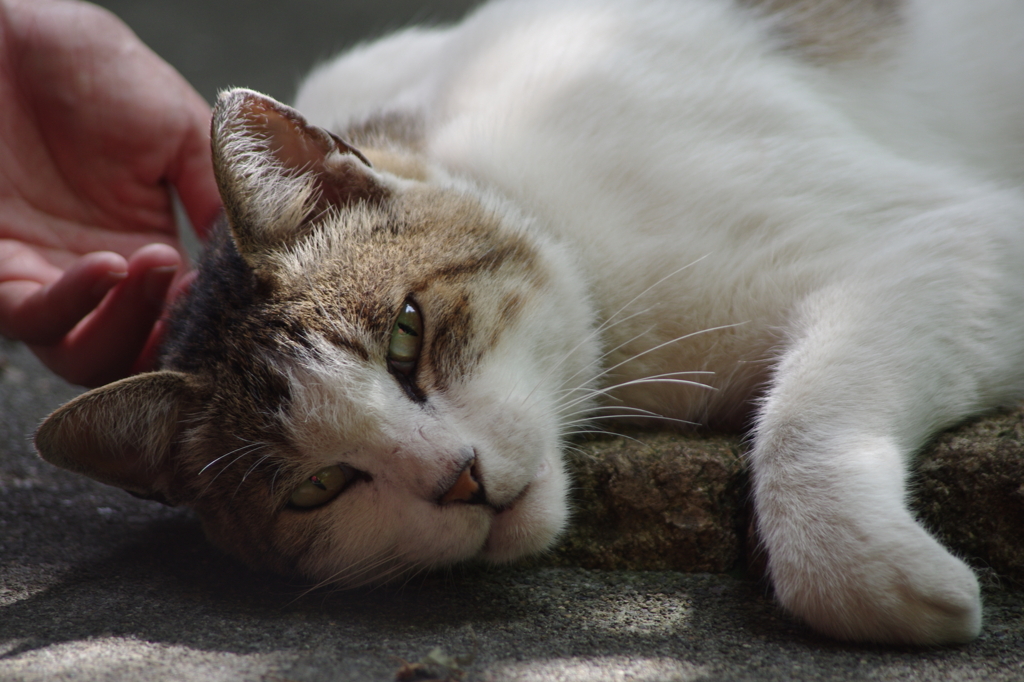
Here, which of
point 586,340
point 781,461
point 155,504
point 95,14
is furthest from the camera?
point 95,14

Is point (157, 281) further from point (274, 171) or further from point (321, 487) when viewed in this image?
point (321, 487)

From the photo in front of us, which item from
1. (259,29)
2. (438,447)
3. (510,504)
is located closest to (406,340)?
(438,447)

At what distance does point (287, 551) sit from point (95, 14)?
212 cm

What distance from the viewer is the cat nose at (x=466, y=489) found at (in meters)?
1.42

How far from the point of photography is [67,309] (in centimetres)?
197

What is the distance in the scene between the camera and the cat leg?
4.17 feet

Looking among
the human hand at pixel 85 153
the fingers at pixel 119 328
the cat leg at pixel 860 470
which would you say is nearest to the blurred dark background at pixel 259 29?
the human hand at pixel 85 153

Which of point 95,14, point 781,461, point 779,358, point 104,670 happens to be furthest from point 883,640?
point 95,14

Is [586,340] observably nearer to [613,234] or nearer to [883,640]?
[613,234]

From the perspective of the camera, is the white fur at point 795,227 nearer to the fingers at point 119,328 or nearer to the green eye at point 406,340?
the green eye at point 406,340

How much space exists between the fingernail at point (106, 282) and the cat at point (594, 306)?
16 centimetres

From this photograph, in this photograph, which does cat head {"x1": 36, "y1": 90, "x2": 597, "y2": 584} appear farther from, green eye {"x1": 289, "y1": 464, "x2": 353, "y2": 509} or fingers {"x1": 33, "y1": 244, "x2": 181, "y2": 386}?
fingers {"x1": 33, "y1": 244, "x2": 181, "y2": 386}

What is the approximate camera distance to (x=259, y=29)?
6.56 m

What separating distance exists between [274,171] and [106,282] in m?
0.59
